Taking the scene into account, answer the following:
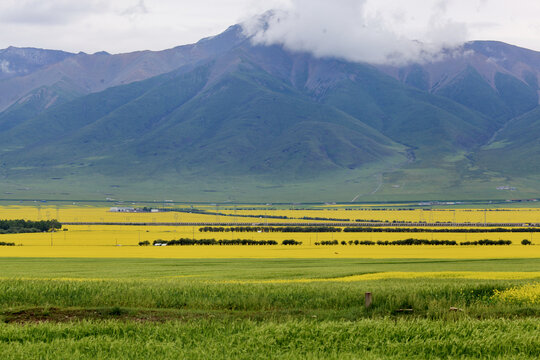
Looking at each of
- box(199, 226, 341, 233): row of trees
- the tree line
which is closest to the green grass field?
the tree line

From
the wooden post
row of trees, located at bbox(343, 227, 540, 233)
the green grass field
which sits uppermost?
the wooden post

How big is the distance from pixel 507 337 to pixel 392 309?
4851 millimetres

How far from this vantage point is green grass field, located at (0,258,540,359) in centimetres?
1509

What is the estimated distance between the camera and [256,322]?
59.3 ft

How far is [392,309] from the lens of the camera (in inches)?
797

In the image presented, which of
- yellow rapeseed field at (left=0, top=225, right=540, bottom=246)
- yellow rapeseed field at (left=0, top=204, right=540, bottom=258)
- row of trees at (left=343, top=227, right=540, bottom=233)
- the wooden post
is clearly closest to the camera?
the wooden post

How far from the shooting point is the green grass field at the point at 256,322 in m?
15.1

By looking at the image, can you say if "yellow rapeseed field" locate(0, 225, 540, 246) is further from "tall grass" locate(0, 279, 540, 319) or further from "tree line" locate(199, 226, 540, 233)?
"tall grass" locate(0, 279, 540, 319)

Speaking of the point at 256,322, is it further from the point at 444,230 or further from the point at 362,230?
the point at 362,230

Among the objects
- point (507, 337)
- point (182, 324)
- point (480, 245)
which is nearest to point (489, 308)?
point (507, 337)

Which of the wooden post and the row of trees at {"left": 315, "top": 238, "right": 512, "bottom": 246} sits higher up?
the wooden post

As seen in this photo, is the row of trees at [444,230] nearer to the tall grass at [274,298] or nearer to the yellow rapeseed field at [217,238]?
the yellow rapeseed field at [217,238]

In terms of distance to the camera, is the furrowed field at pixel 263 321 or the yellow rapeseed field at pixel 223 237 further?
the yellow rapeseed field at pixel 223 237

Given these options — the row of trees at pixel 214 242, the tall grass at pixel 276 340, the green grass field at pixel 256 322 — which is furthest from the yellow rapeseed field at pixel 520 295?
the row of trees at pixel 214 242
